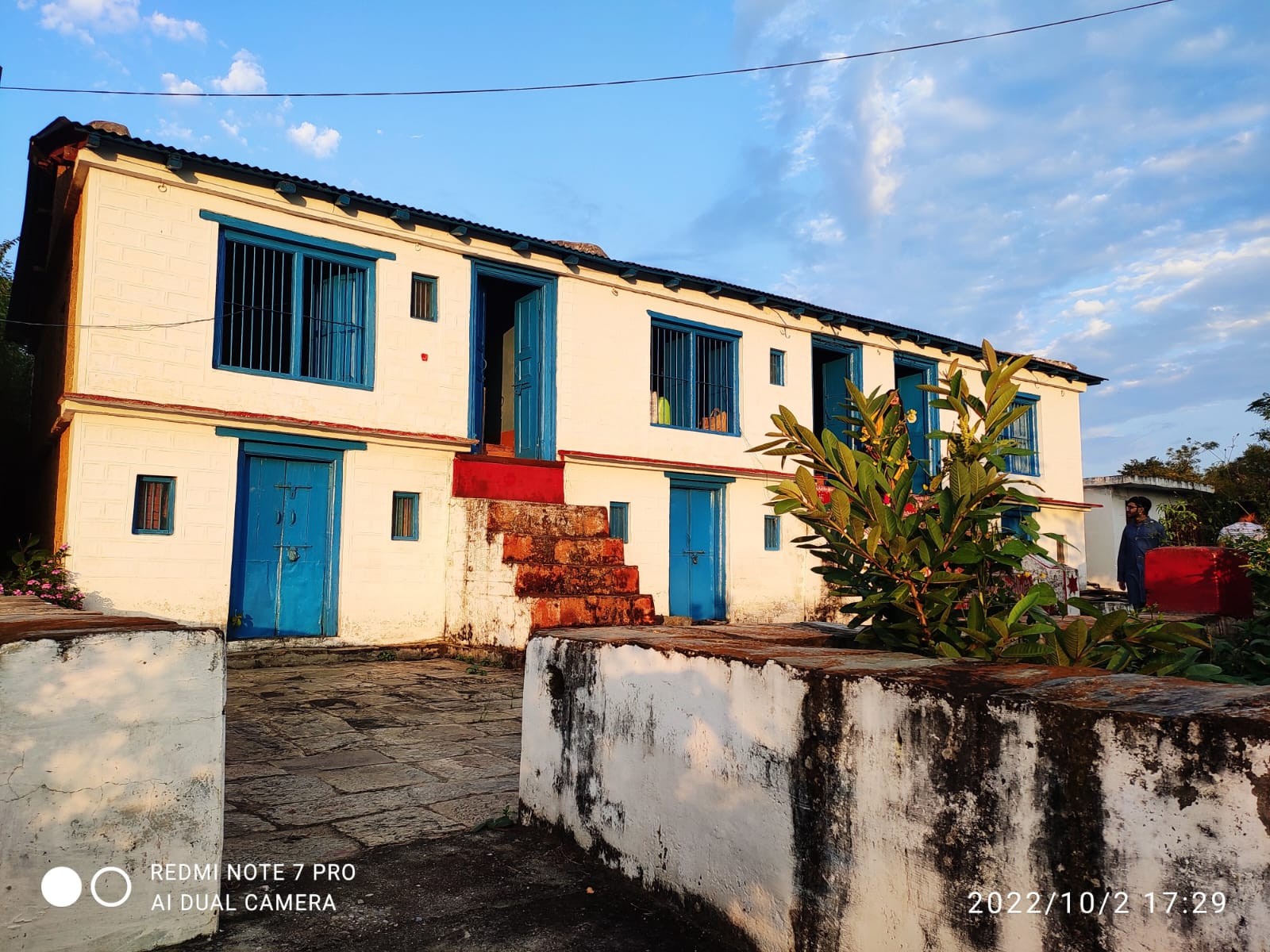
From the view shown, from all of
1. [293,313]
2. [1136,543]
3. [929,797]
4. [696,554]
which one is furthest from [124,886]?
[696,554]

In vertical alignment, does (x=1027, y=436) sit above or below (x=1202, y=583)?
above

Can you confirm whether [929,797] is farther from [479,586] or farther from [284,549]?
[284,549]

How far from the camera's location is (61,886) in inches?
95.3

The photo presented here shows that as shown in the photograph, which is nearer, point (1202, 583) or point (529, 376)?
point (1202, 583)

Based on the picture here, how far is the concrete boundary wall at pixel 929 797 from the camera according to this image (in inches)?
61.7

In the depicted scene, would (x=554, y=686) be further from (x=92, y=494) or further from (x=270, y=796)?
(x=92, y=494)

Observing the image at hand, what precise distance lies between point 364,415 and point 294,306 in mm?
1469

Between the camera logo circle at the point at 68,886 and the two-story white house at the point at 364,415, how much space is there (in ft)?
16.7

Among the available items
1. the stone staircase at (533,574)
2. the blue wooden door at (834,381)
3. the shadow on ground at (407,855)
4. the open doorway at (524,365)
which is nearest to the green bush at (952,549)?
the shadow on ground at (407,855)

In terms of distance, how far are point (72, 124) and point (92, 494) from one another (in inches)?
142

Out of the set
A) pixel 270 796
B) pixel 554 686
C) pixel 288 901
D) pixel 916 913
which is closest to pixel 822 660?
pixel 916 913

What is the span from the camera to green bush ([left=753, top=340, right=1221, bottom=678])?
2.41 meters

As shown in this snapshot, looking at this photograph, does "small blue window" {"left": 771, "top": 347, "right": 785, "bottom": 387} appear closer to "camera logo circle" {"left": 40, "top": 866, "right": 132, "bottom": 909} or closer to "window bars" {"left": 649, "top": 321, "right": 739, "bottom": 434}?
"window bars" {"left": 649, "top": 321, "right": 739, "bottom": 434}

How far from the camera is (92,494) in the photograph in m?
8.27
